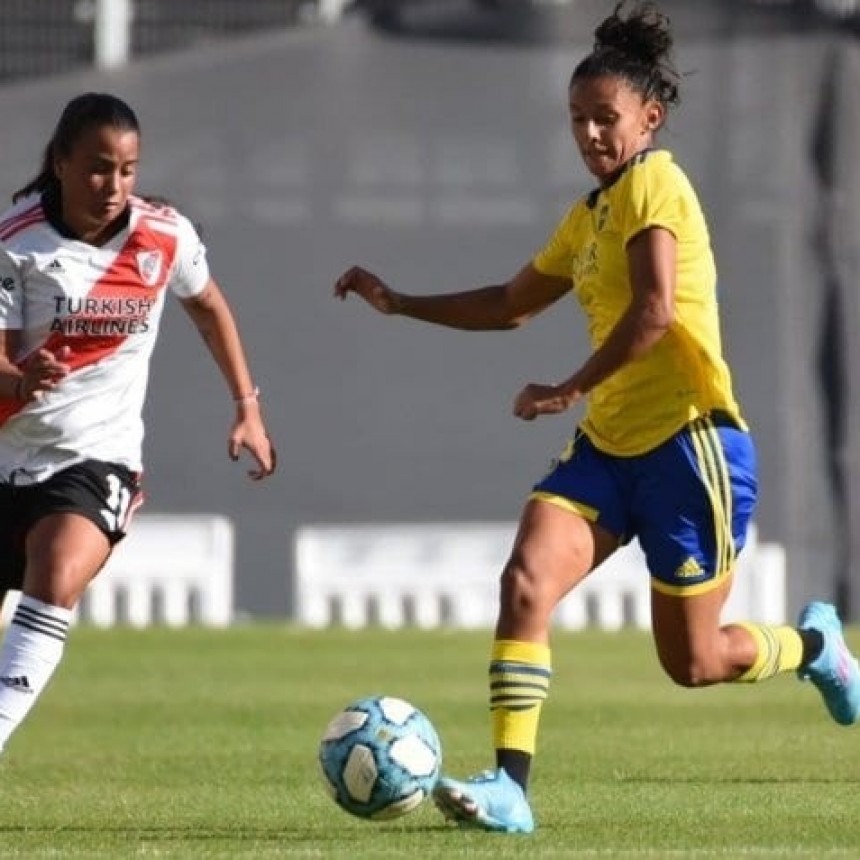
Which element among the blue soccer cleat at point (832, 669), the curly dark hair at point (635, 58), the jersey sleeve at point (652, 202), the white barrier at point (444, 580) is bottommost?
the white barrier at point (444, 580)

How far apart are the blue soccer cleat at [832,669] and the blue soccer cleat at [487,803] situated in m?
1.72

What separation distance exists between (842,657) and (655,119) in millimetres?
2116

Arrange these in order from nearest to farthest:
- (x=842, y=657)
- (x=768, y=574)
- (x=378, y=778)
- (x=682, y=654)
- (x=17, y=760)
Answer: (x=378, y=778) < (x=682, y=654) < (x=842, y=657) < (x=17, y=760) < (x=768, y=574)

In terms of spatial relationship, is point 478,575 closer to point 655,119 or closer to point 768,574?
point 768,574

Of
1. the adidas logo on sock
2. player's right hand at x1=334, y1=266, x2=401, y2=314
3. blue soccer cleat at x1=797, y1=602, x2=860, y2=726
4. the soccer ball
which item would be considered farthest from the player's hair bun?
the adidas logo on sock

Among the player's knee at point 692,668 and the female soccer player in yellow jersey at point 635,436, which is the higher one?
the female soccer player in yellow jersey at point 635,436

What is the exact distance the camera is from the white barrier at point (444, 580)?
18297 millimetres

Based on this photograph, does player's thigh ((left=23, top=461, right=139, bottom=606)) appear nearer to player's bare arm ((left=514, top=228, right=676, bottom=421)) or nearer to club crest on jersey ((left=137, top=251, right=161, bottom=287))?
club crest on jersey ((left=137, top=251, right=161, bottom=287))

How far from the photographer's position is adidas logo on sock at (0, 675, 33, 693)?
7.84 metres

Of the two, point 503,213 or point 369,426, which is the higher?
point 503,213

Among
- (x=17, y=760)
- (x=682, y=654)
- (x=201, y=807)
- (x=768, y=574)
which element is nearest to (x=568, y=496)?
(x=682, y=654)

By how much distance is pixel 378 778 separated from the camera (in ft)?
24.9

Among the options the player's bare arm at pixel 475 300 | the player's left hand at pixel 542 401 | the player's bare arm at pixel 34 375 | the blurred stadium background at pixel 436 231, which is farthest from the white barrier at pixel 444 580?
the player's left hand at pixel 542 401

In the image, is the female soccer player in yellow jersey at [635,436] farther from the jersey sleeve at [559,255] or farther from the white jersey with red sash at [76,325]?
the white jersey with red sash at [76,325]
